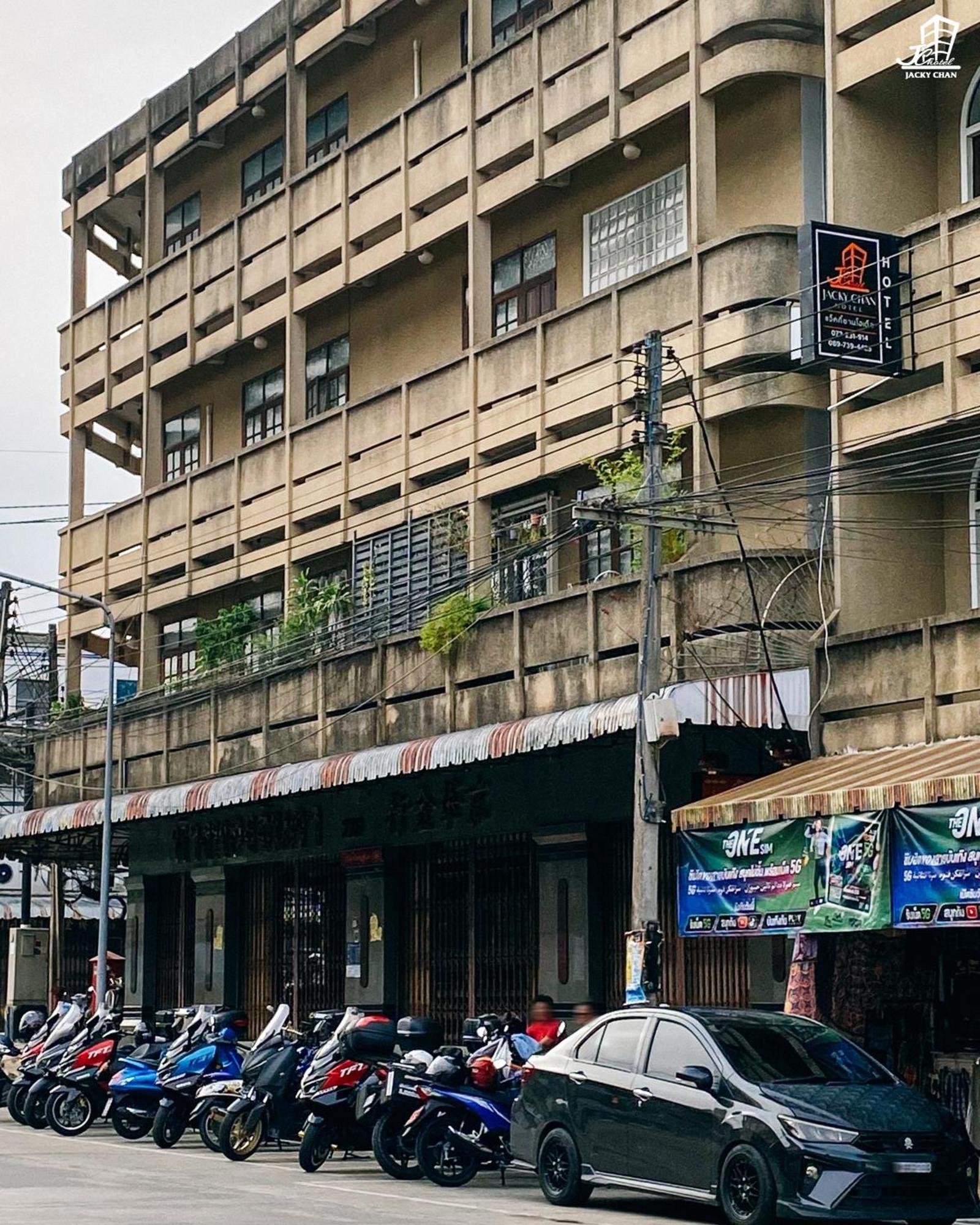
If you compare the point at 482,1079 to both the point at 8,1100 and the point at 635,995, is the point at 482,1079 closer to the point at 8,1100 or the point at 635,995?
the point at 635,995

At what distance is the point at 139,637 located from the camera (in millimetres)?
39250

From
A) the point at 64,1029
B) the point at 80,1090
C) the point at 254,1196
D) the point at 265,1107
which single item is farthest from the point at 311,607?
the point at 254,1196

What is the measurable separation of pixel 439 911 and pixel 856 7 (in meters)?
13.2

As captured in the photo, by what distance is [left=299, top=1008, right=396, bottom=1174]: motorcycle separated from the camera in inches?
771

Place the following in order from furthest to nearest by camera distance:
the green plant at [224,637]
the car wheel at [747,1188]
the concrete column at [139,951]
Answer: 1. the concrete column at [139,951]
2. the green plant at [224,637]
3. the car wheel at [747,1188]

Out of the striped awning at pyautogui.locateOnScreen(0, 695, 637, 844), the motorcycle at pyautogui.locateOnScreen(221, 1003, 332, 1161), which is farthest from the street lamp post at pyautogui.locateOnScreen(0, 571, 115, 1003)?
the motorcycle at pyautogui.locateOnScreen(221, 1003, 332, 1161)

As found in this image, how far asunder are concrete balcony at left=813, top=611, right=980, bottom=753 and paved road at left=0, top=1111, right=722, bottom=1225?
545cm

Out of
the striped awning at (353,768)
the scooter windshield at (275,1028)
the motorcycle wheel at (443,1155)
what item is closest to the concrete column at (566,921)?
the striped awning at (353,768)

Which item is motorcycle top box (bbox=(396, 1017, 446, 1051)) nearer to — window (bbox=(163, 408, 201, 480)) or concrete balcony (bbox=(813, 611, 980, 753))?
concrete balcony (bbox=(813, 611, 980, 753))

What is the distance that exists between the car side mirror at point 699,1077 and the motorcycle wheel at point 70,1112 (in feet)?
35.2

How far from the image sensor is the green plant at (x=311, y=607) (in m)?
30.7

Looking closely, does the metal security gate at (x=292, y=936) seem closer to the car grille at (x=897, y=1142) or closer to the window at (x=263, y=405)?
the window at (x=263, y=405)

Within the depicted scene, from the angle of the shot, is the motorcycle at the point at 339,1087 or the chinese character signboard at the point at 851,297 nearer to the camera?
the motorcycle at the point at 339,1087

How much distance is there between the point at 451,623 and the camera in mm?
26688
